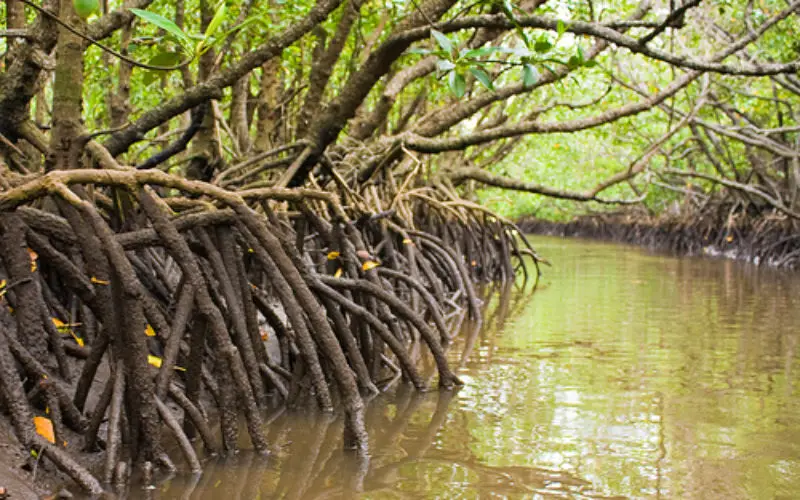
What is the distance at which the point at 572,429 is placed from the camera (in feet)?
11.1

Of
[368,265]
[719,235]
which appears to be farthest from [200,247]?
[719,235]

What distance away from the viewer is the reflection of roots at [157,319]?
8.58 feet

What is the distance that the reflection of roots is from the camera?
8.58 feet

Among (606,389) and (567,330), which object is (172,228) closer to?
(606,389)

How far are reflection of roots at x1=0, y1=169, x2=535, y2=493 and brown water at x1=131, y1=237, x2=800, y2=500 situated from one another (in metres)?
0.16

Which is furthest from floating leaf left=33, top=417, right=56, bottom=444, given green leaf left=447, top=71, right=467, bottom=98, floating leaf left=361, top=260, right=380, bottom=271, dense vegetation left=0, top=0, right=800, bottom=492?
floating leaf left=361, top=260, right=380, bottom=271

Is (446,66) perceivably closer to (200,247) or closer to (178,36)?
(178,36)

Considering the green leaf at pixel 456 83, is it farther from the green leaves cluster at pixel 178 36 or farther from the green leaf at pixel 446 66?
the green leaves cluster at pixel 178 36

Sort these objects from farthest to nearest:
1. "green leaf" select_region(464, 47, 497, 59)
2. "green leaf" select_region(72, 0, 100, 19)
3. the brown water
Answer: the brown water → "green leaf" select_region(464, 47, 497, 59) → "green leaf" select_region(72, 0, 100, 19)

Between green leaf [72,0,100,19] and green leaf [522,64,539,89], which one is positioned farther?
green leaf [522,64,539,89]

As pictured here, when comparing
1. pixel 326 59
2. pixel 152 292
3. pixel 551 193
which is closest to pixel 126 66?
pixel 326 59

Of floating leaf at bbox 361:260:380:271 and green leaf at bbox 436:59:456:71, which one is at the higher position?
green leaf at bbox 436:59:456:71

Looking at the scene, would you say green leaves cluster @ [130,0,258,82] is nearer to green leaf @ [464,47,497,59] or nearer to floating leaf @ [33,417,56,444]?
green leaf @ [464,47,497,59]

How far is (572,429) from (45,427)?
6.05ft
